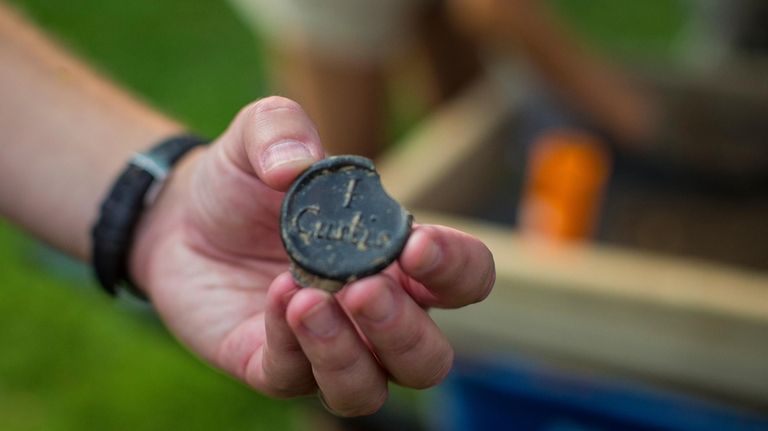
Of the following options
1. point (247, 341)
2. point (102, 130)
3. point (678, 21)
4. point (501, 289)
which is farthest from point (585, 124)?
point (678, 21)

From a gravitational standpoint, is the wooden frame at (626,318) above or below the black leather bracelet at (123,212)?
above

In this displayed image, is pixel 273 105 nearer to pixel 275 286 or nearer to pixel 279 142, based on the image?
pixel 279 142

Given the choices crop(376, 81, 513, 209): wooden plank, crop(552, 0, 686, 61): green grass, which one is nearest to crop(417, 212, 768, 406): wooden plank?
crop(376, 81, 513, 209): wooden plank

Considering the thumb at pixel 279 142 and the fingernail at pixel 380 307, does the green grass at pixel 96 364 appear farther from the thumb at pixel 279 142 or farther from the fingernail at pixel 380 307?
the fingernail at pixel 380 307

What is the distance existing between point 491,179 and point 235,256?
1353 mm

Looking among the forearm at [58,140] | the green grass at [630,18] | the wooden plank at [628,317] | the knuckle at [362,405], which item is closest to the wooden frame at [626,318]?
the wooden plank at [628,317]

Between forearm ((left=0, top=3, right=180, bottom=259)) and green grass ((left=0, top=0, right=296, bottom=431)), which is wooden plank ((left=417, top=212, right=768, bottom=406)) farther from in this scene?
green grass ((left=0, top=0, right=296, bottom=431))

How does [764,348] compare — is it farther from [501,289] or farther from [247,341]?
[247,341]

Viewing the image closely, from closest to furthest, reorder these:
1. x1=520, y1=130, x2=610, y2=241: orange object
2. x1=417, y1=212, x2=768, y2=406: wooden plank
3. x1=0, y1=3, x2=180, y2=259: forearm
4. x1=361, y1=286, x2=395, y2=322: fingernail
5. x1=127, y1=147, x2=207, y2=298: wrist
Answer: x1=361, y1=286, x2=395, y2=322: fingernail → x1=127, y1=147, x2=207, y2=298: wrist → x1=0, y1=3, x2=180, y2=259: forearm → x1=417, y1=212, x2=768, y2=406: wooden plank → x1=520, y1=130, x2=610, y2=241: orange object

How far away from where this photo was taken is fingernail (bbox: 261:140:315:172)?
34.2 inches

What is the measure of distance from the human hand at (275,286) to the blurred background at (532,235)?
28.2 inches

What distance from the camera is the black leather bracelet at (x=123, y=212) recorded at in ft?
3.76

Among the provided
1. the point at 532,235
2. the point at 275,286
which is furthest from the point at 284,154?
the point at 532,235

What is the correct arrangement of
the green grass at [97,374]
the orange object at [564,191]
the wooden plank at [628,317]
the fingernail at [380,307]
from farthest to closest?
1. the green grass at [97,374]
2. the orange object at [564,191]
3. the wooden plank at [628,317]
4. the fingernail at [380,307]
